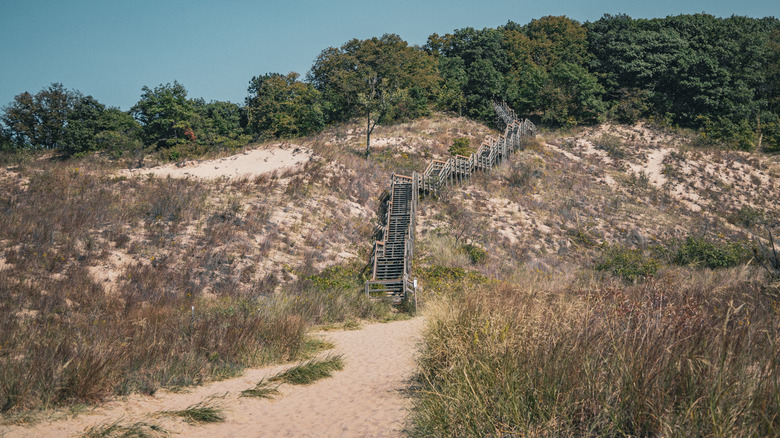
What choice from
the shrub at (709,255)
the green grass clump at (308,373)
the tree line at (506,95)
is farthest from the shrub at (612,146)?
the green grass clump at (308,373)

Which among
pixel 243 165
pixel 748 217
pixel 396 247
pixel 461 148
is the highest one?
pixel 461 148

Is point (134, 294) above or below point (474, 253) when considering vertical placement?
above

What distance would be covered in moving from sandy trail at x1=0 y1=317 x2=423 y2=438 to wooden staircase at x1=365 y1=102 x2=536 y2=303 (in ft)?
29.5

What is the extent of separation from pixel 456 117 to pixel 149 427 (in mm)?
48103

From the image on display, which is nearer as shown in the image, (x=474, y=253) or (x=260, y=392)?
(x=260, y=392)

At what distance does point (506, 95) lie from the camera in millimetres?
52500

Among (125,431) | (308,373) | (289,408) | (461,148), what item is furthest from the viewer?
(461,148)

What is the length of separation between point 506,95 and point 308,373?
5114 cm

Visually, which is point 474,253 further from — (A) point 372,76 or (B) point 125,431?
(A) point 372,76

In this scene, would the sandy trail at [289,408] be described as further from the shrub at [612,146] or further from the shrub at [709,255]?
the shrub at [612,146]

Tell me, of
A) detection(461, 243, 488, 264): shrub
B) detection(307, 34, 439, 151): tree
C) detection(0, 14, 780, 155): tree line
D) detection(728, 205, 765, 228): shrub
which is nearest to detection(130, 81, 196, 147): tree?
detection(0, 14, 780, 155): tree line

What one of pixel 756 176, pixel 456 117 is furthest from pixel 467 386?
pixel 456 117

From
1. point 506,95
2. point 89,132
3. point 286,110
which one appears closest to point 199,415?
point 89,132

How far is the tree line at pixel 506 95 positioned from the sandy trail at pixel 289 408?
89.6 ft
